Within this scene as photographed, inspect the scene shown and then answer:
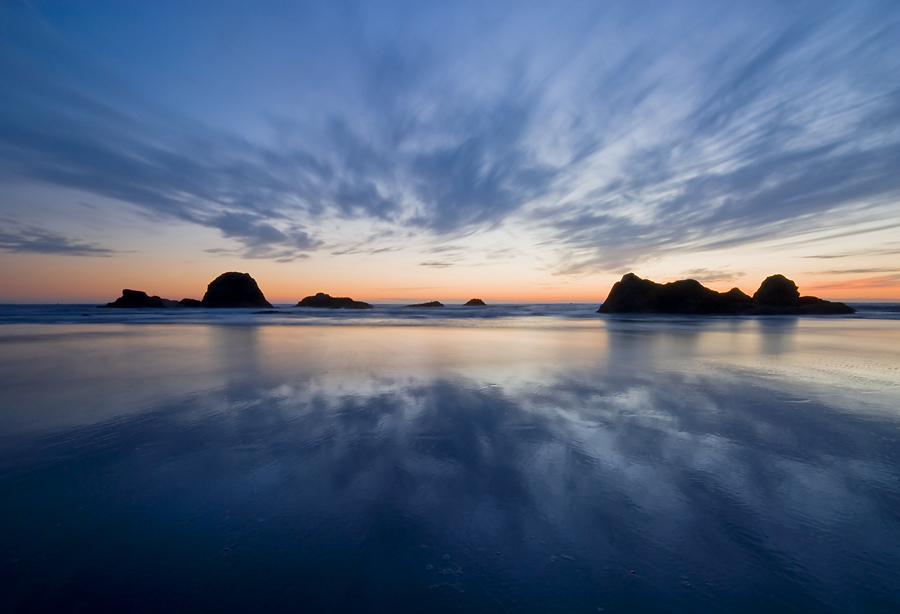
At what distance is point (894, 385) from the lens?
20.9 feet

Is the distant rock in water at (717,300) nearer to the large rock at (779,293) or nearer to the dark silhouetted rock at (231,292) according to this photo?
the large rock at (779,293)

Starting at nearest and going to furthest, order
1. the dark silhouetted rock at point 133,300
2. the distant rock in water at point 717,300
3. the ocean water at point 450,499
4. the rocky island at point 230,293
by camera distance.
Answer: the ocean water at point 450,499
the distant rock in water at point 717,300
the dark silhouetted rock at point 133,300
the rocky island at point 230,293

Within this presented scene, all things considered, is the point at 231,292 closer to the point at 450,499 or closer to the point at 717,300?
the point at 717,300

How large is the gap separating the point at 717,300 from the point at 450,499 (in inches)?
1594

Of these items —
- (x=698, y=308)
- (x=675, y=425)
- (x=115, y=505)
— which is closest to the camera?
(x=115, y=505)

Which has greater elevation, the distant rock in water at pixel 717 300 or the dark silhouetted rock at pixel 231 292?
the dark silhouetted rock at pixel 231 292

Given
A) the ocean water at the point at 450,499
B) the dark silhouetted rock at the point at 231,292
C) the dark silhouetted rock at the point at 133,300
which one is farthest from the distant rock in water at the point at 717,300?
the dark silhouetted rock at the point at 133,300

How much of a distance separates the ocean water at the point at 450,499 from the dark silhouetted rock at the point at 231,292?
220 feet

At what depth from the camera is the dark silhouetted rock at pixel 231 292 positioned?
6494 centimetres

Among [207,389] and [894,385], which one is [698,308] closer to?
[894,385]

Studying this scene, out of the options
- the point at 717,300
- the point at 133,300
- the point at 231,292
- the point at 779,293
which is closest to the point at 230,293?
the point at 231,292

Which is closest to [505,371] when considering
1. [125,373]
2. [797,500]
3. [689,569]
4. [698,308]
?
[797,500]

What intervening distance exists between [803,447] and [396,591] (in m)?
4.36

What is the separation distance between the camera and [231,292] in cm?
6519
